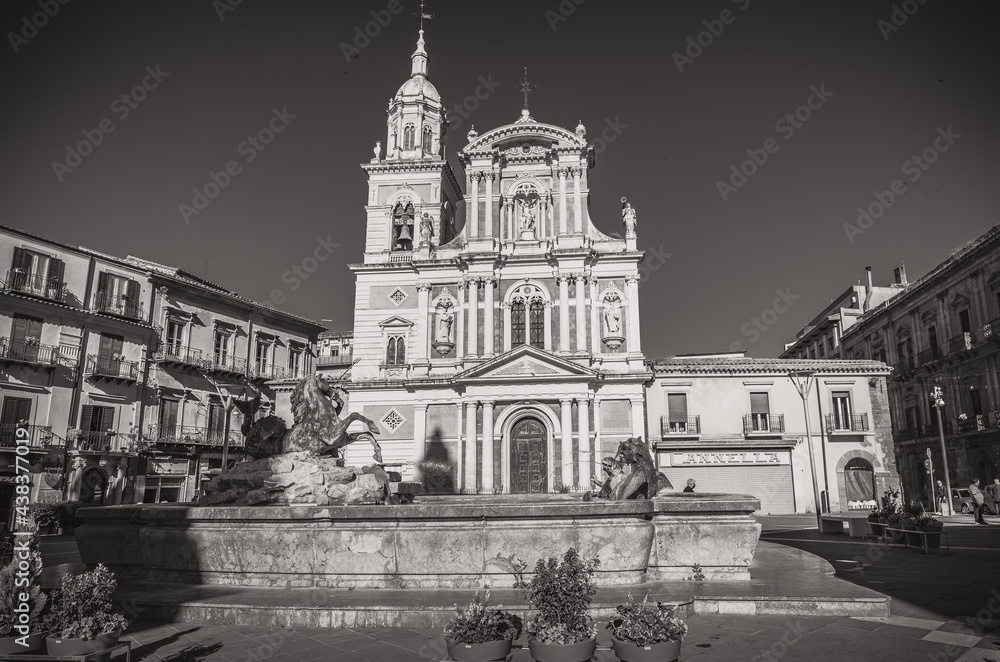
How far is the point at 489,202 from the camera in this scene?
33.4 metres

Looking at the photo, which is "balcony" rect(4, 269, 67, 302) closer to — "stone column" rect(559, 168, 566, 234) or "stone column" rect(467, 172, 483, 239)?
"stone column" rect(467, 172, 483, 239)

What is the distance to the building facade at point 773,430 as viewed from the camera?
32.9m

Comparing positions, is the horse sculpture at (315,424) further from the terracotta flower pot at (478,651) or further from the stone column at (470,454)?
the stone column at (470,454)

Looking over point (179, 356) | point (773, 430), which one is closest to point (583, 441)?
point (773, 430)

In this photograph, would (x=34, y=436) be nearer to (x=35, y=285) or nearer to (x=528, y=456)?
(x=35, y=285)

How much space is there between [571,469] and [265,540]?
73.1ft

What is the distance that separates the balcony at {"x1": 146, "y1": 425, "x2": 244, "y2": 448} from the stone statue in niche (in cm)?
2203

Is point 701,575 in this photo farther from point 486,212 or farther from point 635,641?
point 486,212

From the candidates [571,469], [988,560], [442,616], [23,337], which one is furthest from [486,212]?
[442,616]

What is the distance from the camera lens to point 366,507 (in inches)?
316

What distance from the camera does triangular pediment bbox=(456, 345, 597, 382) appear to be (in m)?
29.5

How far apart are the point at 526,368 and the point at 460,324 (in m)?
4.57

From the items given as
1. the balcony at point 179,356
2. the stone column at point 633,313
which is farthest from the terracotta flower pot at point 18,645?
the balcony at point 179,356

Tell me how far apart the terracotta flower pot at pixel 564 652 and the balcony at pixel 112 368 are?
32.3 m
